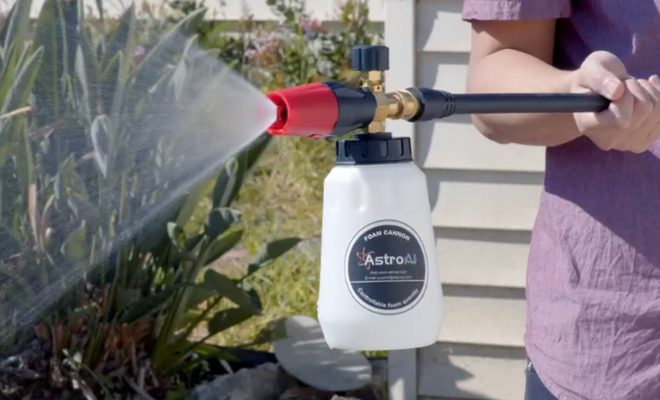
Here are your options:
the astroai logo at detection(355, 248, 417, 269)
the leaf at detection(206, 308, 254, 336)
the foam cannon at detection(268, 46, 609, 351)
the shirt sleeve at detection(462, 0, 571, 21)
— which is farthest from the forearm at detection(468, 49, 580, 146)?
the leaf at detection(206, 308, 254, 336)

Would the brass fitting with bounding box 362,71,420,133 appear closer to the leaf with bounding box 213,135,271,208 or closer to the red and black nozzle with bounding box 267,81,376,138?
the red and black nozzle with bounding box 267,81,376,138

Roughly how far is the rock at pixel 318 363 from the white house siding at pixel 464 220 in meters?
0.13

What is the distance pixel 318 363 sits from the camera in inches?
135

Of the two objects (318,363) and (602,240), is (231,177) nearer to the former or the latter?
(318,363)

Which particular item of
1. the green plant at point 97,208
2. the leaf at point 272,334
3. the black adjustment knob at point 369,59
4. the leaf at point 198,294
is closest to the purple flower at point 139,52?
the green plant at point 97,208

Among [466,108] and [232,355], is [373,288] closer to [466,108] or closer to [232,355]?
[466,108]

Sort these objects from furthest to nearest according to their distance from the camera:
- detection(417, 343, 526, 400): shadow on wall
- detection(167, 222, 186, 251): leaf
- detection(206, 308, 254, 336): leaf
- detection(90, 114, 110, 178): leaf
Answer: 1. detection(417, 343, 526, 400): shadow on wall
2. detection(206, 308, 254, 336): leaf
3. detection(167, 222, 186, 251): leaf
4. detection(90, 114, 110, 178): leaf

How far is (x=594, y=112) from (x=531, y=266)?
42 centimetres

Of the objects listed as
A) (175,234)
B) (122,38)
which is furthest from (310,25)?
(175,234)

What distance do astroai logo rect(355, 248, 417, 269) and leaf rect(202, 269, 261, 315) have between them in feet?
6.36

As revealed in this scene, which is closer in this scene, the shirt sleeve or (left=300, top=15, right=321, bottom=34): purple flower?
the shirt sleeve

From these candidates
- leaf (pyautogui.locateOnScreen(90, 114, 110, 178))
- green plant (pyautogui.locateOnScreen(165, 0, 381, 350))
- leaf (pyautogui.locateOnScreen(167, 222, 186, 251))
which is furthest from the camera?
green plant (pyautogui.locateOnScreen(165, 0, 381, 350))

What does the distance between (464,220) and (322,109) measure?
2.23m

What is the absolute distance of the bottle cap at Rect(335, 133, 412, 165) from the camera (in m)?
1.12
